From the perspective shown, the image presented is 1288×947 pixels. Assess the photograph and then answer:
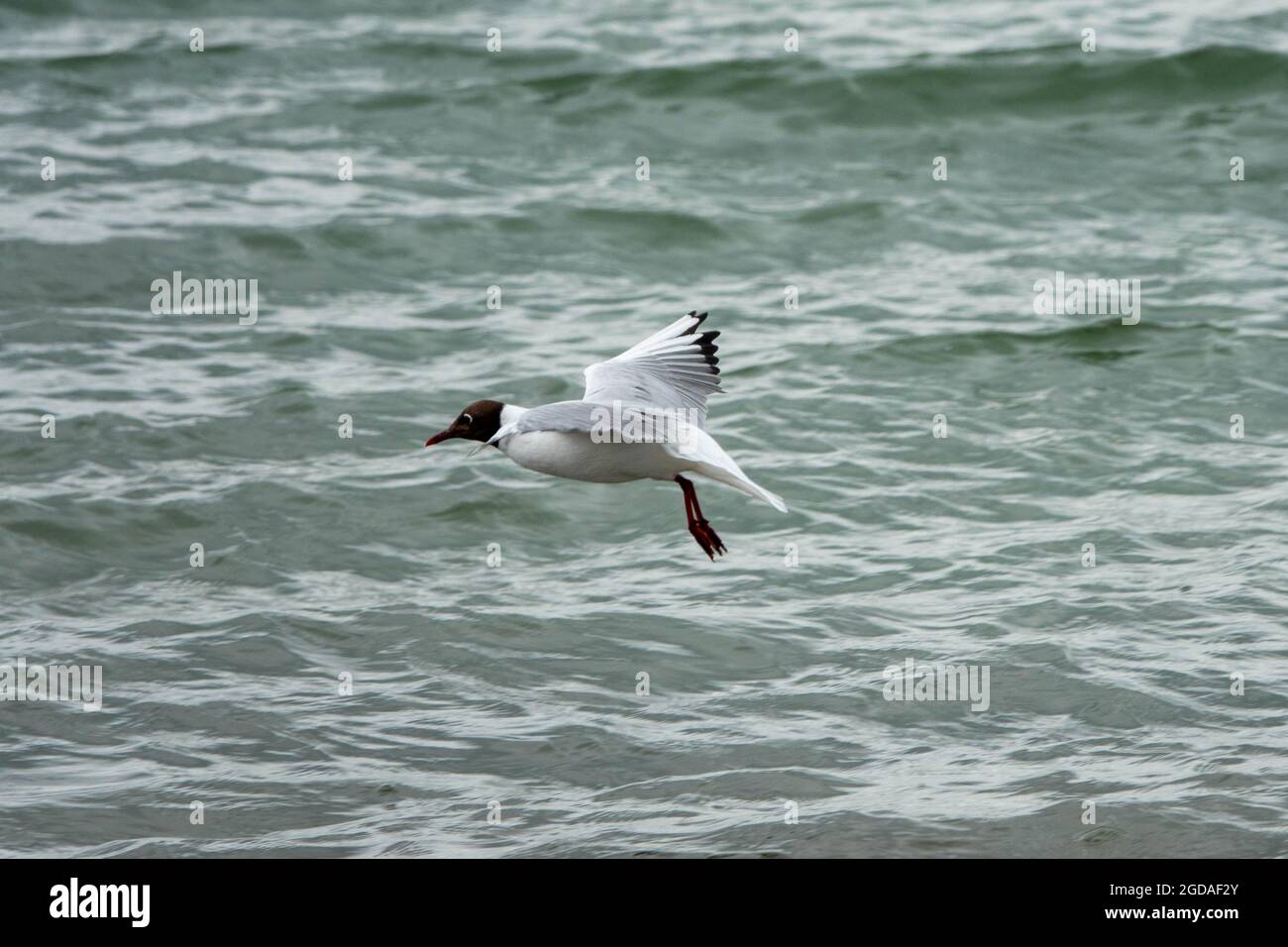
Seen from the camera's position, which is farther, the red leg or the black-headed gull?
the red leg

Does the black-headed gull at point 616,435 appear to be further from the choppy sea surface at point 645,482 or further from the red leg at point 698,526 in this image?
the choppy sea surface at point 645,482

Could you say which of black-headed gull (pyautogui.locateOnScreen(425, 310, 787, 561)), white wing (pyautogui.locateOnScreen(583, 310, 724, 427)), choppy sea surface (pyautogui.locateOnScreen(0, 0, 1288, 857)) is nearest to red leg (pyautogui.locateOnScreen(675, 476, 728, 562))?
black-headed gull (pyautogui.locateOnScreen(425, 310, 787, 561))

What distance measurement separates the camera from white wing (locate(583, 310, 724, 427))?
25.0 feet

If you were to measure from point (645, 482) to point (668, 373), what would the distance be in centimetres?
289

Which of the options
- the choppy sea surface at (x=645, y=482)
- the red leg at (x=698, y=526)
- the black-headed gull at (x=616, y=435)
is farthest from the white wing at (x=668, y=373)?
the choppy sea surface at (x=645, y=482)

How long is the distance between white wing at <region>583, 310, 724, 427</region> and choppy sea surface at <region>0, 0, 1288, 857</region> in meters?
1.40

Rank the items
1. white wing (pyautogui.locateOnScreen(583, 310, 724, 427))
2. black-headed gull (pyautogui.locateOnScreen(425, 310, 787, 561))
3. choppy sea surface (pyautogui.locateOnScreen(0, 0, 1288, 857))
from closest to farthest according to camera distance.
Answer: black-headed gull (pyautogui.locateOnScreen(425, 310, 787, 561)) < choppy sea surface (pyautogui.locateOnScreen(0, 0, 1288, 857)) < white wing (pyautogui.locateOnScreen(583, 310, 724, 427))

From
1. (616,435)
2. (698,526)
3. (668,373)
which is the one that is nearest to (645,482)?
(668,373)

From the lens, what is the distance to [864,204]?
13984mm

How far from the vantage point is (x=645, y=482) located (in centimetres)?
1077

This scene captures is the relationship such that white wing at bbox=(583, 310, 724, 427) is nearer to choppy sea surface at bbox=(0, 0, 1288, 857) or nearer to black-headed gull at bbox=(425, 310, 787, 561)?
black-headed gull at bbox=(425, 310, 787, 561)
